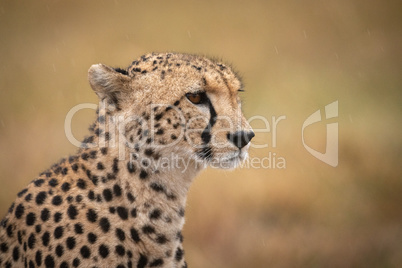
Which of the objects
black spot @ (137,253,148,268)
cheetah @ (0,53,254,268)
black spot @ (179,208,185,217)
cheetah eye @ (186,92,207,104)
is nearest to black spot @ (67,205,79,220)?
cheetah @ (0,53,254,268)

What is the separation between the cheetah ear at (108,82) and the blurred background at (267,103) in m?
2.04

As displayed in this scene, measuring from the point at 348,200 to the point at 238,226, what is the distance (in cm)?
95

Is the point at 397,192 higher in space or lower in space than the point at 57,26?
lower

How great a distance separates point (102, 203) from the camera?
7.64 feet

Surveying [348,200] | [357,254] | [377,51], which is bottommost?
[357,254]

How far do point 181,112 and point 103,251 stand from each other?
26.9 inches

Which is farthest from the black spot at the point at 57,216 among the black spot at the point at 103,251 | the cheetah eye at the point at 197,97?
the cheetah eye at the point at 197,97

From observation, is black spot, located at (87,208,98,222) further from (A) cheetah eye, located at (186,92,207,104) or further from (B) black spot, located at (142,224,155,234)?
(A) cheetah eye, located at (186,92,207,104)

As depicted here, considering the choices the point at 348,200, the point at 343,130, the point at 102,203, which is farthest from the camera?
the point at 343,130

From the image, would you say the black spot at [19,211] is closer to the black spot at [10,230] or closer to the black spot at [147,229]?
the black spot at [10,230]

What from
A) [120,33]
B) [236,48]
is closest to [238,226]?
[236,48]

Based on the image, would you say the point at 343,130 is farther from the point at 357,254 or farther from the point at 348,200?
the point at 357,254

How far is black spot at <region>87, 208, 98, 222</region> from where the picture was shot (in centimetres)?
230

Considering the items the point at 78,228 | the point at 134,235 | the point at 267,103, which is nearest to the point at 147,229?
the point at 134,235
